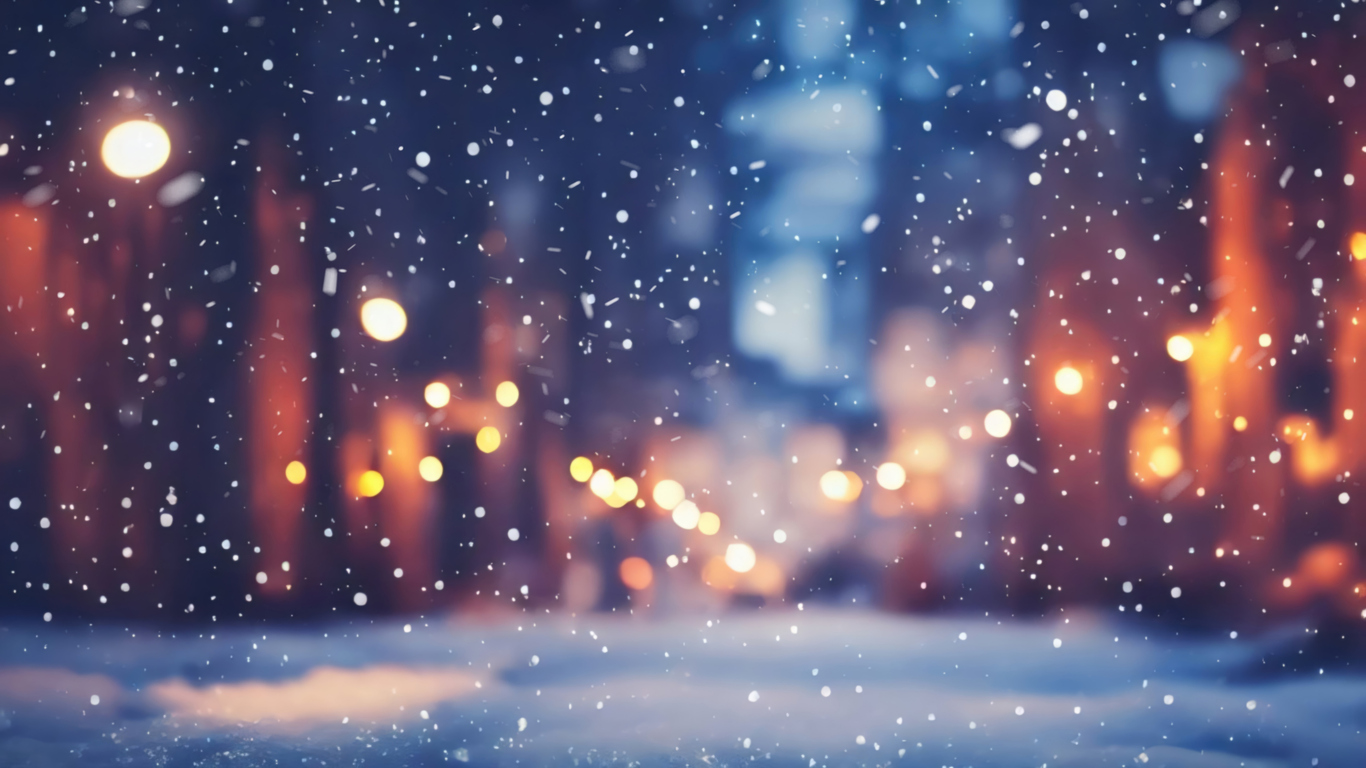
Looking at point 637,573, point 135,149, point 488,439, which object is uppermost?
point 135,149

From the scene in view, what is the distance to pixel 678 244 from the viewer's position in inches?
67.1

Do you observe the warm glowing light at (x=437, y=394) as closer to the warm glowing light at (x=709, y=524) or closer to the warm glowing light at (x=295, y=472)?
the warm glowing light at (x=295, y=472)

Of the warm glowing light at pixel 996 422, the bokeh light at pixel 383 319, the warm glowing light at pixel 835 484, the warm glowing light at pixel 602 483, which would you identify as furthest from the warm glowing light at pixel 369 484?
the warm glowing light at pixel 996 422

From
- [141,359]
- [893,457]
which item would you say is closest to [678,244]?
[893,457]

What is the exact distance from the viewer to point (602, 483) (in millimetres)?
1687

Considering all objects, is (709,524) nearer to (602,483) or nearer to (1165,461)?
(602,483)

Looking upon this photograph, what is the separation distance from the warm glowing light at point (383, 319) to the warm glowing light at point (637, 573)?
526mm

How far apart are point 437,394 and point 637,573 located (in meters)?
0.43

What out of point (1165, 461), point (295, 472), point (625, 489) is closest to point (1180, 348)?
point (1165, 461)

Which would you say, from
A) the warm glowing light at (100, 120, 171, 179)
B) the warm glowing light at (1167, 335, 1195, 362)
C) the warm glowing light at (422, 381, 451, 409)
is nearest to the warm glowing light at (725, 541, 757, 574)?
the warm glowing light at (422, 381, 451, 409)

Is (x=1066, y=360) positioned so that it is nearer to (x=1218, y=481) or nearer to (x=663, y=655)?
(x=1218, y=481)

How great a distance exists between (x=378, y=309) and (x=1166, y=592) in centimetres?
133

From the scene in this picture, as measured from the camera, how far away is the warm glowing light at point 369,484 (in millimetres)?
1703

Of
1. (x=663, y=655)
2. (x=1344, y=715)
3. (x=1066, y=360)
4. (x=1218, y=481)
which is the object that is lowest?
(x=1344, y=715)
